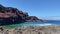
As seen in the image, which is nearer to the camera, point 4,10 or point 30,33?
point 30,33

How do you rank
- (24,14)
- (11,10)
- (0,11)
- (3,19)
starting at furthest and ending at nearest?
(24,14) < (11,10) < (0,11) < (3,19)

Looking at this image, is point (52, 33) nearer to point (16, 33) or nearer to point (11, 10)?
point (16, 33)

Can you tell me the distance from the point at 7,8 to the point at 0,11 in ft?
54.7

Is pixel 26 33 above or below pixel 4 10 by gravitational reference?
below

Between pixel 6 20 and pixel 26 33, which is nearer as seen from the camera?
pixel 26 33

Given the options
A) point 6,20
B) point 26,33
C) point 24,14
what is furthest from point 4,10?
point 26,33

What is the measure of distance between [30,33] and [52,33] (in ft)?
7.63

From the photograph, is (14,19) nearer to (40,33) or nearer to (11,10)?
(11,10)

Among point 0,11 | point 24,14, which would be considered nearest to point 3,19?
point 0,11

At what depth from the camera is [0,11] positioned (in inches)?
3858

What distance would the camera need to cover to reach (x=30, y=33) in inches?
639

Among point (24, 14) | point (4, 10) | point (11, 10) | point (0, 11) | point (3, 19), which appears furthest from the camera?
point (24, 14)

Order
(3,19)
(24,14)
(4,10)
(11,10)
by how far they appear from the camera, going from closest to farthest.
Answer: (3,19)
(4,10)
(11,10)
(24,14)

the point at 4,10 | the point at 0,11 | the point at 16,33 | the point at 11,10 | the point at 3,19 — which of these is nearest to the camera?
the point at 16,33
